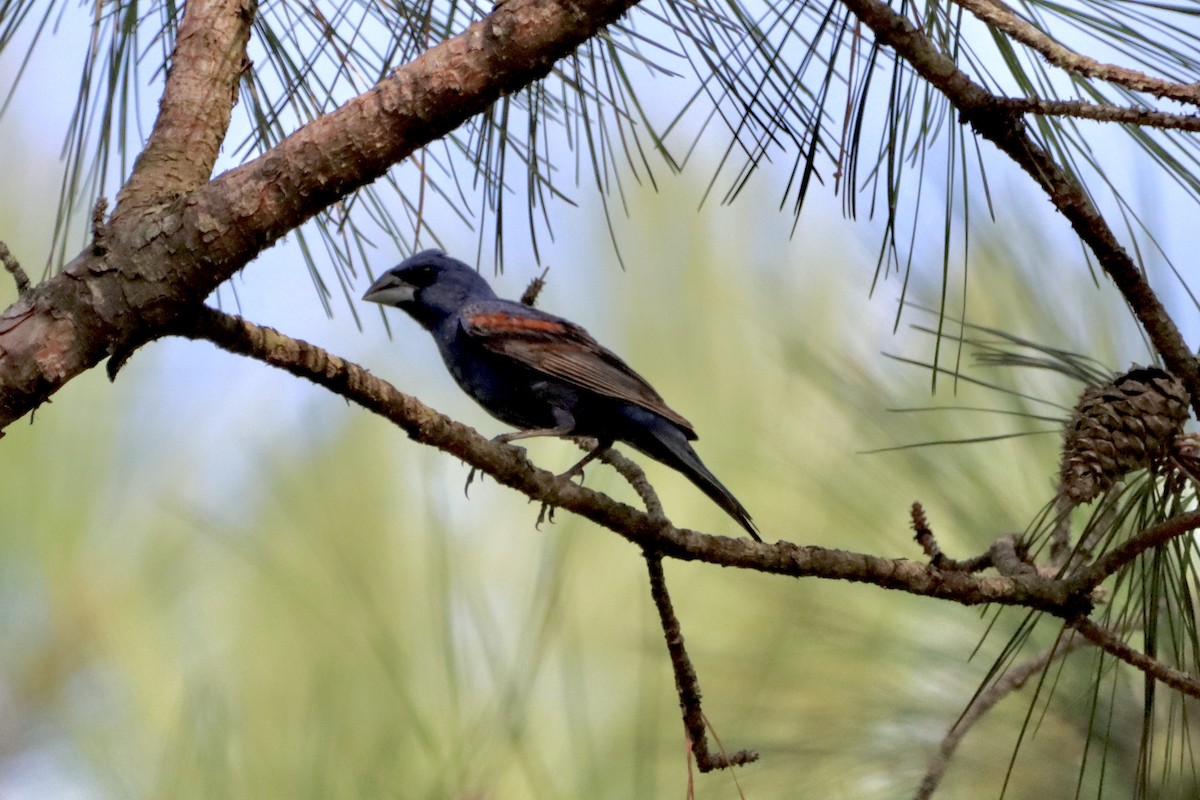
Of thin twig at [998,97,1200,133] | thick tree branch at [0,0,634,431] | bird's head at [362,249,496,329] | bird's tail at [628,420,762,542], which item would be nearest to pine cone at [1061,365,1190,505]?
thin twig at [998,97,1200,133]

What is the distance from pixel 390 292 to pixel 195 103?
4.39 ft

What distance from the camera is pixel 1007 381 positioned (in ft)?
9.54

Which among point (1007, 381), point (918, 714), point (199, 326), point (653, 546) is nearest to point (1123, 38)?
point (1007, 381)

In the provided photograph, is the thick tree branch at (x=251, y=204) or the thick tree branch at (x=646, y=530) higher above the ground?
the thick tree branch at (x=251, y=204)

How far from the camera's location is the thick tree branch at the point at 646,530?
1598 mm

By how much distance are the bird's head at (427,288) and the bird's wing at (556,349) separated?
A: 0.17 m

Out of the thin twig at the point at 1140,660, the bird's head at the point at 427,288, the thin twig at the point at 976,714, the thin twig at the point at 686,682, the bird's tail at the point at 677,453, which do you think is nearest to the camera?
the thin twig at the point at 1140,660

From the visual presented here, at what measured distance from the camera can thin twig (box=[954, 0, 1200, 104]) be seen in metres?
1.50

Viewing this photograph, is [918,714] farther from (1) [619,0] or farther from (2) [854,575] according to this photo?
(1) [619,0]

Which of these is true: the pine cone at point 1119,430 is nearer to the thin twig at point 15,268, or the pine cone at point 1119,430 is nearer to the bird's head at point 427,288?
the thin twig at point 15,268

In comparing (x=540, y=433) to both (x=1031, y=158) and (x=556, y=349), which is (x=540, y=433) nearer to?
(x=556, y=349)

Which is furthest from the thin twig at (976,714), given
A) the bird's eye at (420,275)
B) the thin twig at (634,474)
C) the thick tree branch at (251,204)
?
the bird's eye at (420,275)

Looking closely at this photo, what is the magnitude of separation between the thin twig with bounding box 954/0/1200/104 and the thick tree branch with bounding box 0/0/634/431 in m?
0.53

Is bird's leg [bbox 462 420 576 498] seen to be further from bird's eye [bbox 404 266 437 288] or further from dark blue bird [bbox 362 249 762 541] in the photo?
bird's eye [bbox 404 266 437 288]
